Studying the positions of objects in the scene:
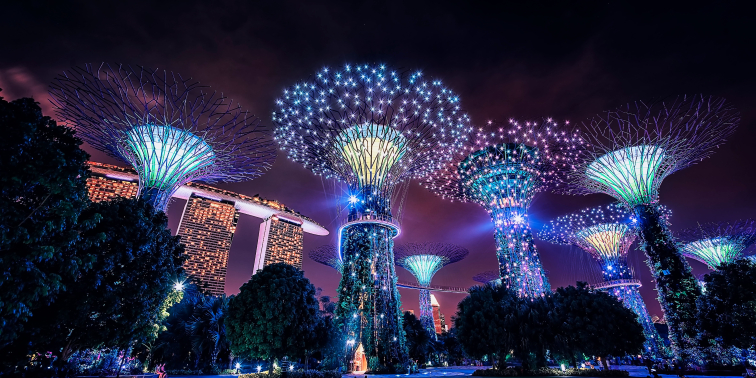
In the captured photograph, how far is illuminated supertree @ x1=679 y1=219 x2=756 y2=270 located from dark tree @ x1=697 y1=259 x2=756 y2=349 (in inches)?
1253

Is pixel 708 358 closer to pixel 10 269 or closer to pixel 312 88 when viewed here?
pixel 312 88

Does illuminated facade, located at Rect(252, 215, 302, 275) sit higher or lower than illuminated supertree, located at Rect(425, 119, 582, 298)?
higher

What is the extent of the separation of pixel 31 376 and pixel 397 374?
19.8 meters

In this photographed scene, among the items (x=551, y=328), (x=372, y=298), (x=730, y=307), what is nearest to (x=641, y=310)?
(x=730, y=307)

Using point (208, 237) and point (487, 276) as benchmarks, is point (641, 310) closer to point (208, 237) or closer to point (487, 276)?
point (487, 276)

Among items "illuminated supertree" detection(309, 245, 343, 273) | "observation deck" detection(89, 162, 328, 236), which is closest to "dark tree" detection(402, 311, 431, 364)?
"illuminated supertree" detection(309, 245, 343, 273)

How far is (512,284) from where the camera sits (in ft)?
118

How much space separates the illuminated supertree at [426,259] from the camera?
65.6 meters

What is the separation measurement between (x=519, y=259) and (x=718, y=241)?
38214 millimetres

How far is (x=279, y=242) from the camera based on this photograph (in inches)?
5167

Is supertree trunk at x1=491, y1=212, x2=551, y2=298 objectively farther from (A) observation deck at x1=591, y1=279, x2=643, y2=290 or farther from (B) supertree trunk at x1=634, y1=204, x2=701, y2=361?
(A) observation deck at x1=591, y1=279, x2=643, y2=290

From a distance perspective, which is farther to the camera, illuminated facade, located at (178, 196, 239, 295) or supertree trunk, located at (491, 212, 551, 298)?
illuminated facade, located at (178, 196, 239, 295)

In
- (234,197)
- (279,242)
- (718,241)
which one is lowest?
(718,241)

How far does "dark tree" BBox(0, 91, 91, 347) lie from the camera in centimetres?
987
